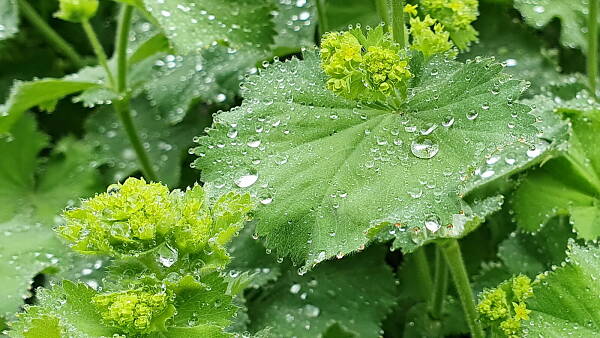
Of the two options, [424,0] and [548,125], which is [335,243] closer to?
[424,0]

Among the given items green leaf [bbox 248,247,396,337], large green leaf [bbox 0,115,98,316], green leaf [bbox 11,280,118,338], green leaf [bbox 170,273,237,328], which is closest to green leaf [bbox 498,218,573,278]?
green leaf [bbox 248,247,396,337]

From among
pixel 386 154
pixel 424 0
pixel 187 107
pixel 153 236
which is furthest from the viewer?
pixel 187 107

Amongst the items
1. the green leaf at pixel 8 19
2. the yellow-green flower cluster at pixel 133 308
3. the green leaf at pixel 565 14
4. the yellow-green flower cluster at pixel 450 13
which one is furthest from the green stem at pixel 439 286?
the green leaf at pixel 8 19

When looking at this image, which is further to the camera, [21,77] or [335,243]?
[21,77]

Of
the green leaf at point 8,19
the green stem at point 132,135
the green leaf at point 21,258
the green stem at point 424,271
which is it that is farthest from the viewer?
the green leaf at point 8,19

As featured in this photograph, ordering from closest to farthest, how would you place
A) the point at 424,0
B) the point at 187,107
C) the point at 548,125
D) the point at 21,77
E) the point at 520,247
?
1. the point at 424,0
2. the point at 548,125
3. the point at 520,247
4. the point at 187,107
5. the point at 21,77

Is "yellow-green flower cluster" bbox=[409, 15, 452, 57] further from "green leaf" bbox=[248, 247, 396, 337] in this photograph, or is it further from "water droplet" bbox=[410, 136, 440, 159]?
"green leaf" bbox=[248, 247, 396, 337]

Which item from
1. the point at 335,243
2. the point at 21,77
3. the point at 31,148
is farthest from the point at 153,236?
the point at 21,77

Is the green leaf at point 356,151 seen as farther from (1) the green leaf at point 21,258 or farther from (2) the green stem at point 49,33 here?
(2) the green stem at point 49,33
